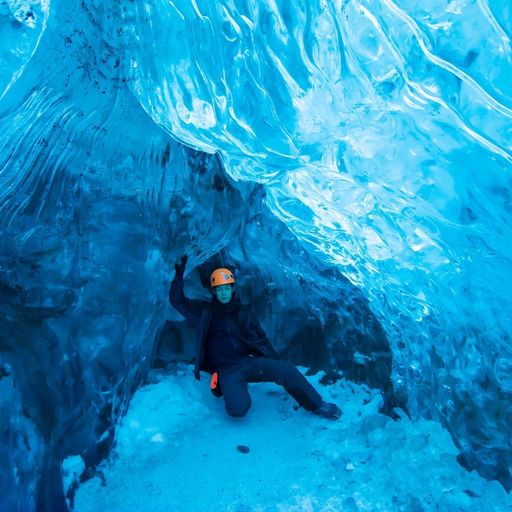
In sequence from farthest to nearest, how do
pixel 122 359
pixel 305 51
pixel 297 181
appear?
pixel 297 181 → pixel 122 359 → pixel 305 51

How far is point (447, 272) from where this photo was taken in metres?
3.86

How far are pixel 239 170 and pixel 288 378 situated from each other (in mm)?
1918

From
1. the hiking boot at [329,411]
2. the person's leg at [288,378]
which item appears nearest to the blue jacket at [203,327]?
the person's leg at [288,378]

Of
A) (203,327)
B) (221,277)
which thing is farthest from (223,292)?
(203,327)

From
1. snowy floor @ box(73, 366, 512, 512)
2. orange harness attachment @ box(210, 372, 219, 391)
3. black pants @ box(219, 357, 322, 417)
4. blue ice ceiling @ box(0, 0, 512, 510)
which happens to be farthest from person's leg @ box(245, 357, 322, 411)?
blue ice ceiling @ box(0, 0, 512, 510)

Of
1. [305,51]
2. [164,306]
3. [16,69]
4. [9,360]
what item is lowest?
[164,306]

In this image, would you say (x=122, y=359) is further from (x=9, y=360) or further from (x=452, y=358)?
(x=452, y=358)

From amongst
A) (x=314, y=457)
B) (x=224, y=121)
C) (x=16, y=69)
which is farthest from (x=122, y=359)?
(x=16, y=69)

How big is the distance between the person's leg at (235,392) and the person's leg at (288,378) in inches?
3.6

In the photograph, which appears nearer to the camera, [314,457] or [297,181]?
[314,457]

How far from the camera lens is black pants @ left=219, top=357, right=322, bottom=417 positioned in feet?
15.5

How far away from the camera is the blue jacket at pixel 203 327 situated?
501 centimetres

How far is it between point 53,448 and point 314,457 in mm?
1978

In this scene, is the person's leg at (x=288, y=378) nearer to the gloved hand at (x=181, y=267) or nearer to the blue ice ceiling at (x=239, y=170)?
the blue ice ceiling at (x=239, y=170)
